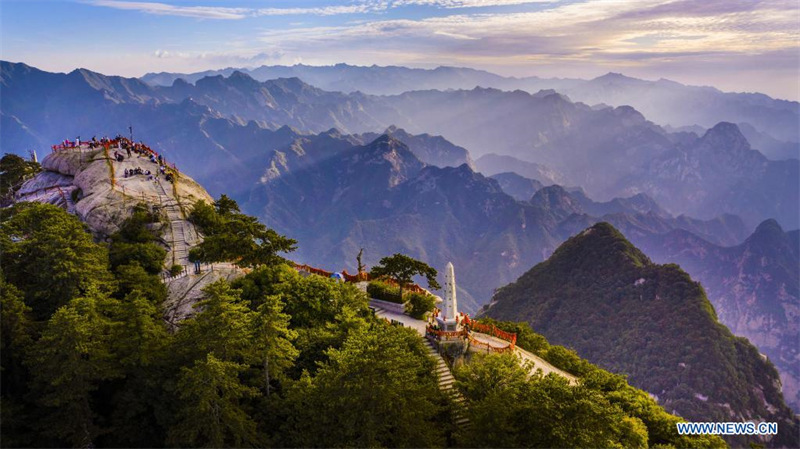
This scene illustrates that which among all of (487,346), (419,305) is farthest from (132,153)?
(487,346)

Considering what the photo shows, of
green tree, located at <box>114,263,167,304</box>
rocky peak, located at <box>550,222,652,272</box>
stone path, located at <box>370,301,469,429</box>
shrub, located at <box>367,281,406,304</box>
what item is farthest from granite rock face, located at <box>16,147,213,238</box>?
rocky peak, located at <box>550,222,652,272</box>

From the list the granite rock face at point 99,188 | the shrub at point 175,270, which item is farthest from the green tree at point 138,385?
the granite rock face at point 99,188

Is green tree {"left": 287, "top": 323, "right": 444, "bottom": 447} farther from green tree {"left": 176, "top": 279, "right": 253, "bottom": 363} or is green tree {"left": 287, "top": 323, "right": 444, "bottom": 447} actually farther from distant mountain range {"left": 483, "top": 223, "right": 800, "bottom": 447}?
distant mountain range {"left": 483, "top": 223, "right": 800, "bottom": 447}

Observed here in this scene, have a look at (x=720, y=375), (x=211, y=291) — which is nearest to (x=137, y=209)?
(x=211, y=291)

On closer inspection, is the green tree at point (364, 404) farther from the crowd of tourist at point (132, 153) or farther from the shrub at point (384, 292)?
the crowd of tourist at point (132, 153)

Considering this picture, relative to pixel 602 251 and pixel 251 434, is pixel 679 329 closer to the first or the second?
Answer: pixel 602 251
